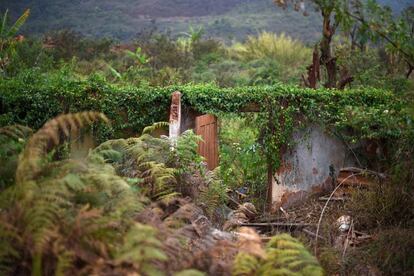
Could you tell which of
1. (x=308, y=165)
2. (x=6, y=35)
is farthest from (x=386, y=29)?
(x=6, y=35)

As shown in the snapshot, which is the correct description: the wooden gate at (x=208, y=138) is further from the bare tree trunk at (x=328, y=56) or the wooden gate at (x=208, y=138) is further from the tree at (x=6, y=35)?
the tree at (x=6, y=35)

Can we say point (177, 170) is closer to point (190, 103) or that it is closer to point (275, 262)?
point (190, 103)

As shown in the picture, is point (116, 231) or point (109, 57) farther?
point (109, 57)

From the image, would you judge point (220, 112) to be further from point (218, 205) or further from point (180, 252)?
point (180, 252)

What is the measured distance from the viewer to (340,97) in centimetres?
1005

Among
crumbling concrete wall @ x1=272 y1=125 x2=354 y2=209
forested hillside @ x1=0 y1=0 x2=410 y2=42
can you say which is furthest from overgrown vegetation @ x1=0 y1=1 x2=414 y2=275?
forested hillside @ x1=0 y1=0 x2=410 y2=42

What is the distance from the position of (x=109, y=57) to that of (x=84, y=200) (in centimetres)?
2025

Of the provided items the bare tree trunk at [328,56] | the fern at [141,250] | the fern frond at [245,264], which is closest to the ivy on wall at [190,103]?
the bare tree trunk at [328,56]

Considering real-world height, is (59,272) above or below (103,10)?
below

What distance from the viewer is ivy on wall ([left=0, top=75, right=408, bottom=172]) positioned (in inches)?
395

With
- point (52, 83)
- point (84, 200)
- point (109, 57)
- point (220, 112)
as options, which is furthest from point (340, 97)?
point (109, 57)

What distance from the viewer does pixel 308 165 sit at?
10.4 m

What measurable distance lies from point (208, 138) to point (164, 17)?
30.8 m

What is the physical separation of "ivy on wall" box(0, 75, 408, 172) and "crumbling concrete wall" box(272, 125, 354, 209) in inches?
11.3
